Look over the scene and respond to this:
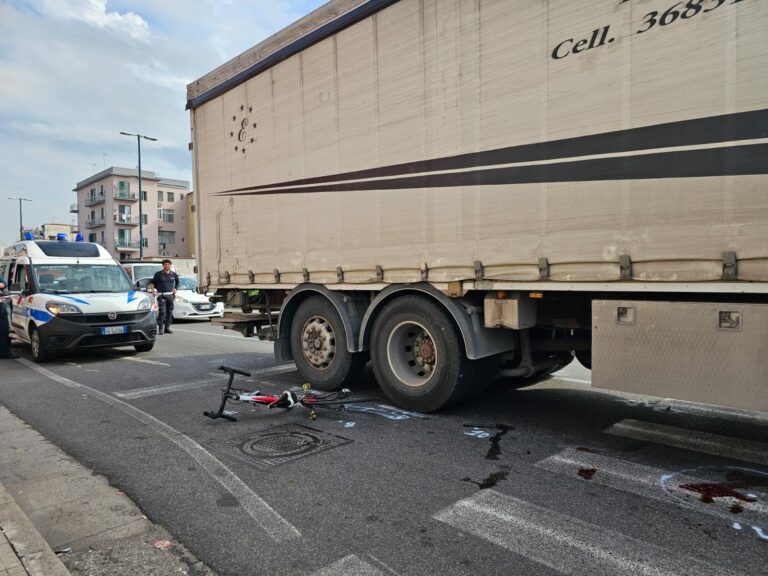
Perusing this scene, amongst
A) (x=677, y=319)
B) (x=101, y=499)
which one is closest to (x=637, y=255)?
(x=677, y=319)

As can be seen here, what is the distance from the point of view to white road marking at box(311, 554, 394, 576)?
2.70 m

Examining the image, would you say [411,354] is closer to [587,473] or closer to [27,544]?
[587,473]

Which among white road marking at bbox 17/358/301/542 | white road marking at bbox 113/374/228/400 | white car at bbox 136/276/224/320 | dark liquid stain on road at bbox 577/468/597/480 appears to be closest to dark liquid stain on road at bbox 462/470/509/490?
dark liquid stain on road at bbox 577/468/597/480

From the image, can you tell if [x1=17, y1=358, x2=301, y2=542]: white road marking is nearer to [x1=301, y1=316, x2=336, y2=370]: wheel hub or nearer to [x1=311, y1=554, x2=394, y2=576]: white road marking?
[x1=311, y1=554, x2=394, y2=576]: white road marking

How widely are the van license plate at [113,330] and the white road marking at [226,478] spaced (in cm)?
313

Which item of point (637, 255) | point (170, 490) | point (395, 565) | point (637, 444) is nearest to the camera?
point (395, 565)

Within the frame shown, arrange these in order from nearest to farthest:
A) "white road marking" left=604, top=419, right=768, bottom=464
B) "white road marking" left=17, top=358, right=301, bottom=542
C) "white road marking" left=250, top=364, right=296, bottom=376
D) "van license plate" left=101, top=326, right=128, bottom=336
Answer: "white road marking" left=17, top=358, right=301, bottom=542 < "white road marking" left=604, top=419, right=768, bottom=464 < "white road marking" left=250, top=364, right=296, bottom=376 < "van license plate" left=101, top=326, right=128, bottom=336

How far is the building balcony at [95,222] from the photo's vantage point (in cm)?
7951

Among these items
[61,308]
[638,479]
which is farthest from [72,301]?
[638,479]

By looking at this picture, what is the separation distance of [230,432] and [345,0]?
4779mm

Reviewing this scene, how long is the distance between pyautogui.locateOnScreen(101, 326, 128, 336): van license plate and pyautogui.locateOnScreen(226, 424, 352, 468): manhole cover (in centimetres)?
567

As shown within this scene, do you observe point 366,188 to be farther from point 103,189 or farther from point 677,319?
point 103,189

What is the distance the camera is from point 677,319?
3846mm

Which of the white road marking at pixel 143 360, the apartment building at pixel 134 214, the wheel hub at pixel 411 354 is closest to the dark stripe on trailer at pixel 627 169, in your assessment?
the wheel hub at pixel 411 354
